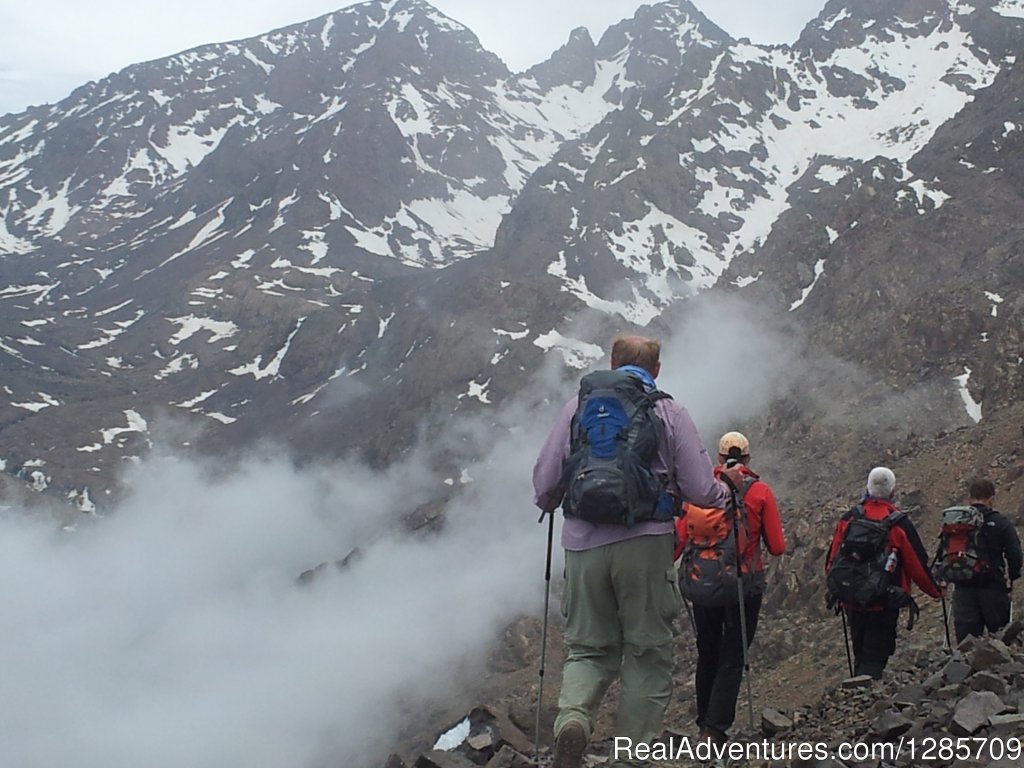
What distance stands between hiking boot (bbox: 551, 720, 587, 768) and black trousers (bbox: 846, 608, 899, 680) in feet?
16.6

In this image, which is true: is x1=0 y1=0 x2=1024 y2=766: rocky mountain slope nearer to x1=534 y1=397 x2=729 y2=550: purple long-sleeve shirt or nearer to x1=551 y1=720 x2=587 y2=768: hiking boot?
x1=551 y1=720 x2=587 y2=768: hiking boot

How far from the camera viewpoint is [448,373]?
156 metres

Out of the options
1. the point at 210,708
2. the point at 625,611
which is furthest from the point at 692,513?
the point at 210,708

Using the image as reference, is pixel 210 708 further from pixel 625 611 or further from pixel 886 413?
pixel 625 611

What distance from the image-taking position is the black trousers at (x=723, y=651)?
9031mm

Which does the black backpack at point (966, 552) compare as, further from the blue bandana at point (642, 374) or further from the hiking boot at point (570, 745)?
the hiking boot at point (570, 745)

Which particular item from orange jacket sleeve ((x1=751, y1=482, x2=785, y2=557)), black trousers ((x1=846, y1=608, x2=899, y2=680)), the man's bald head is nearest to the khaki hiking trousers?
the man's bald head

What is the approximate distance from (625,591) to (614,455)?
3.20ft

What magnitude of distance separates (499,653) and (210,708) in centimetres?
12289

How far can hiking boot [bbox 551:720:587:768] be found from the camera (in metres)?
7.09

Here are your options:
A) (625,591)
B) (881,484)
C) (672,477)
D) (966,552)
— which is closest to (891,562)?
(881,484)

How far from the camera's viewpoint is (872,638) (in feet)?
36.7

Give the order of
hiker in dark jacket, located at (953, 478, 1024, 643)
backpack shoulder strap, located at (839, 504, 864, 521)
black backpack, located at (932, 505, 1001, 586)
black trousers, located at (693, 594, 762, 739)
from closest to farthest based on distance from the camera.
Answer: black trousers, located at (693, 594, 762, 739), backpack shoulder strap, located at (839, 504, 864, 521), hiker in dark jacket, located at (953, 478, 1024, 643), black backpack, located at (932, 505, 1001, 586)

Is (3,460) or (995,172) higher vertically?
(995,172)
